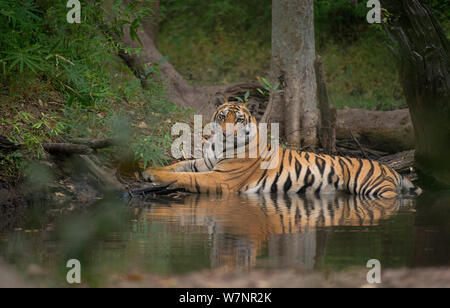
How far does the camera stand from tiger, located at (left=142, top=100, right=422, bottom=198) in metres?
8.10

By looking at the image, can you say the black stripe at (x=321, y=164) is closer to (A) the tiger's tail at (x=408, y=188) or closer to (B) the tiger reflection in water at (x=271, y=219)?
(B) the tiger reflection in water at (x=271, y=219)

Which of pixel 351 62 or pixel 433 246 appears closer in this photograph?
pixel 433 246

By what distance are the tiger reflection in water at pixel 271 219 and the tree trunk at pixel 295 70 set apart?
2711 millimetres

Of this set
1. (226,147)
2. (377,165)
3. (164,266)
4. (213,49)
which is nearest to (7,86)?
(226,147)

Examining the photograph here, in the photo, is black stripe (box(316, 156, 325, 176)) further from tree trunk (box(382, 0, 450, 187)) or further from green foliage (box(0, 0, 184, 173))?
green foliage (box(0, 0, 184, 173))

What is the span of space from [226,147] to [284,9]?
3.53m

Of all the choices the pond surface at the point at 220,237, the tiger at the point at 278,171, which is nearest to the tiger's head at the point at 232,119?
the tiger at the point at 278,171

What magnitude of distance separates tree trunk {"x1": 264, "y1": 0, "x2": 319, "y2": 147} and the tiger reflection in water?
2711 mm

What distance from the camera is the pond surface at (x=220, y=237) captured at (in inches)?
149

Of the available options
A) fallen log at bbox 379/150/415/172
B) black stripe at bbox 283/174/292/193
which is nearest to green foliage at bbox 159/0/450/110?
fallen log at bbox 379/150/415/172

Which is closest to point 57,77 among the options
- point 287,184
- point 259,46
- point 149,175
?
point 149,175

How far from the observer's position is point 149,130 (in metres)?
8.81

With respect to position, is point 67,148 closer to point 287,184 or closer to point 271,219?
point 271,219
